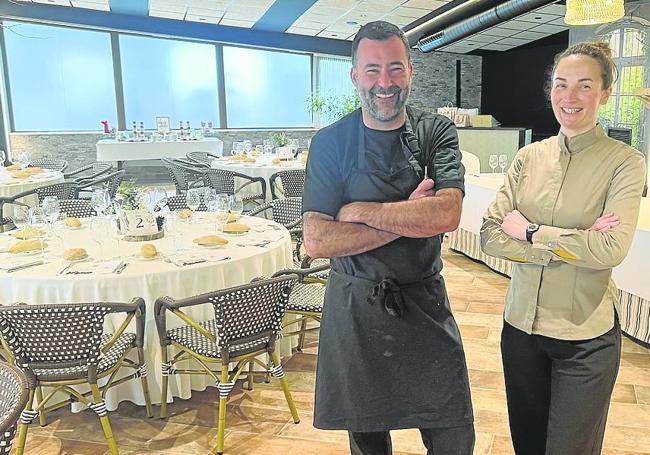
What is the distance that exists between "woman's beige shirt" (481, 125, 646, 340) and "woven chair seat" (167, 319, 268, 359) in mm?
1335

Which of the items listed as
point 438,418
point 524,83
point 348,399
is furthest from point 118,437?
point 524,83

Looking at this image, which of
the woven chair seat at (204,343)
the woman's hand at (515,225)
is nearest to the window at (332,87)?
the woven chair seat at (204,343)

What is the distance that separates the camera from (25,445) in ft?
9.07

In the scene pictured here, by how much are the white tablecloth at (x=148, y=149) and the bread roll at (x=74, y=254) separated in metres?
8.39

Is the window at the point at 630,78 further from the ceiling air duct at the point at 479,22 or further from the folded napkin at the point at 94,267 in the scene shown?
the folded napkin at the point at 94,267

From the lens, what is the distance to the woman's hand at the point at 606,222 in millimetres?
1661

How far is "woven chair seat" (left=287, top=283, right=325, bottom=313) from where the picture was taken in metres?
3.29

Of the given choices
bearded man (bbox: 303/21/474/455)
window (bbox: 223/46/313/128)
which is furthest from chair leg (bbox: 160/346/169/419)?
window (bbox: 223/46/313/128)

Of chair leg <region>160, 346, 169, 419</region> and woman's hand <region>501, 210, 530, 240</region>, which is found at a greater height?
woman's hand <region>501, 210, 530, 240</region>

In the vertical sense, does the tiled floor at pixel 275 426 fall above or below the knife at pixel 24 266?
below

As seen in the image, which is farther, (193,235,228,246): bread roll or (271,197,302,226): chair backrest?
(271,197,302,226): chair backrest

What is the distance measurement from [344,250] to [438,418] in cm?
57

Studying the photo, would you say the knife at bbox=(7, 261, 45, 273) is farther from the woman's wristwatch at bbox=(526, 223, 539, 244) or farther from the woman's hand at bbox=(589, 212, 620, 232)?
the woman's hand at bbox=(589, 212, 620, 232)

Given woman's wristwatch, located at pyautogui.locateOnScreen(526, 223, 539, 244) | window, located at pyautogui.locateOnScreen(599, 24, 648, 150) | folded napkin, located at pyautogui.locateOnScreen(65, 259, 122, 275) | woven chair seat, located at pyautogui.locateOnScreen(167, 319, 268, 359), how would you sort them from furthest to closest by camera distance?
1. window, located at pyautogui.locateOnScreen(599, 24, 648, 150)
2. folded napkin, located at pyautogui.locateOnScreen(65, 259, 122, 275)
3. woven chair seat, located at pyautogui.locateOnScreen(167, 319, 268, 359)
4. woman's wristwatch, located at pyautogui.locateOnScreen(526, 223, 539, 244)
